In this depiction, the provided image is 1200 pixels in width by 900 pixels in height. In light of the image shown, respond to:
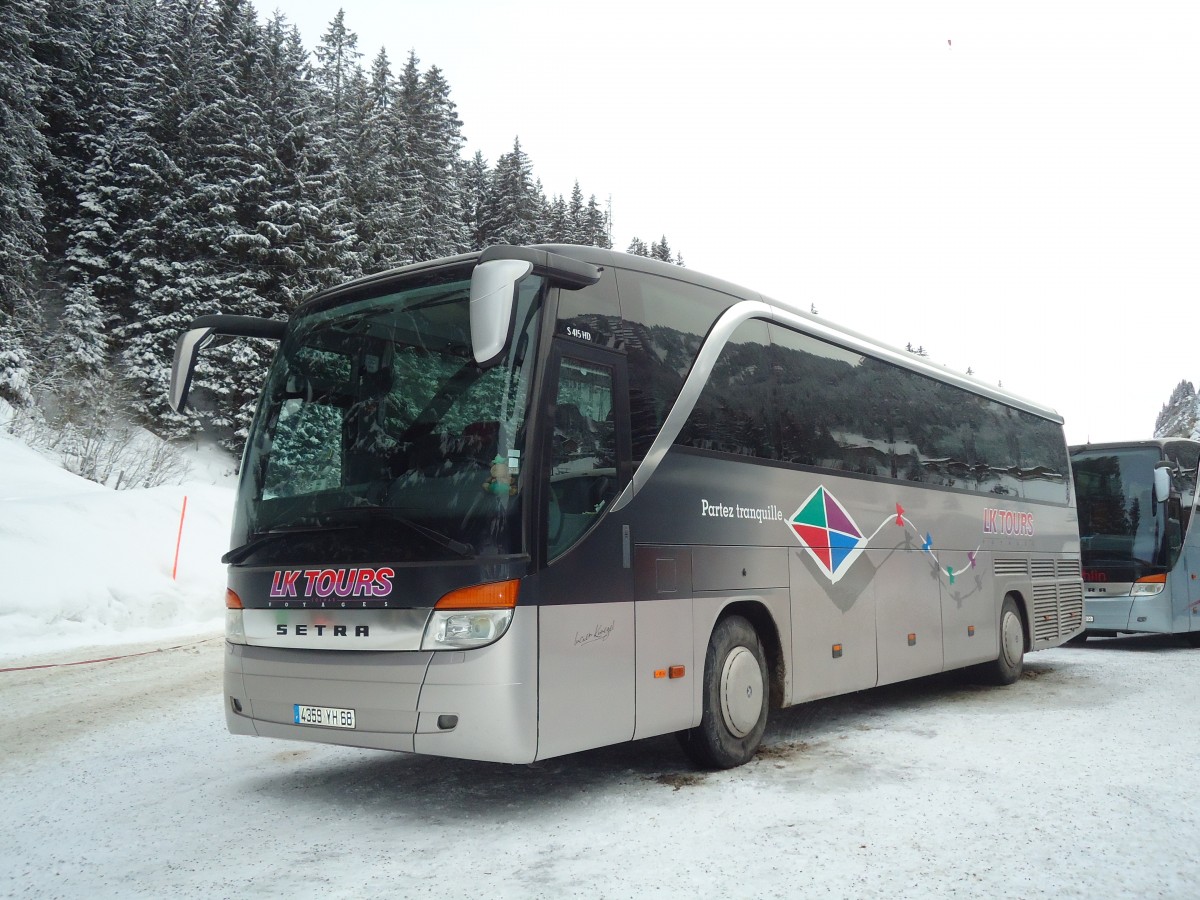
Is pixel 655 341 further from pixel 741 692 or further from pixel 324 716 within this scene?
pixel 324 716

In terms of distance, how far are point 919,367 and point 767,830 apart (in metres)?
7.03

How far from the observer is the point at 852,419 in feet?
30.3

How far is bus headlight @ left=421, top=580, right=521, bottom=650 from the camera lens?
211 inches

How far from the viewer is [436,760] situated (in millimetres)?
7379

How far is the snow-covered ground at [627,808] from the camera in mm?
4512

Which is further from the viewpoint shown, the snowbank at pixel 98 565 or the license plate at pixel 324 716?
the snowbank at pixel 98 565

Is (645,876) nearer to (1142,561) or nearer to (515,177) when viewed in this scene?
(1142,561)

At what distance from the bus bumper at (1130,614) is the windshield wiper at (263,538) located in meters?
13.7

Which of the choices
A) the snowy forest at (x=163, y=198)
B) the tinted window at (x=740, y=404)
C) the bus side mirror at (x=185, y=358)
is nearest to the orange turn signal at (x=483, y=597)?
the tinted window at (x=740, y=404)

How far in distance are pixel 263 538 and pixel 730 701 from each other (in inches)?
131

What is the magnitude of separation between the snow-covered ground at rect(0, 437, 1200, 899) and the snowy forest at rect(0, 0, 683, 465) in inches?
1048

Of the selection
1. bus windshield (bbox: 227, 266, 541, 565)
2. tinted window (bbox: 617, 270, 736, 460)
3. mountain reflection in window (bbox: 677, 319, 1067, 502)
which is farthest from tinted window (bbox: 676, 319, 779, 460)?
bus windshield (bbox: 227, 266, 541, 565)

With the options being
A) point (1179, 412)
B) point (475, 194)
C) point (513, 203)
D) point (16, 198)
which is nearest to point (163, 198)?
point (16, 198)

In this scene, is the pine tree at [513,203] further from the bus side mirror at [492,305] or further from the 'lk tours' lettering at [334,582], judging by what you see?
the bus side mirror at [492,305]
